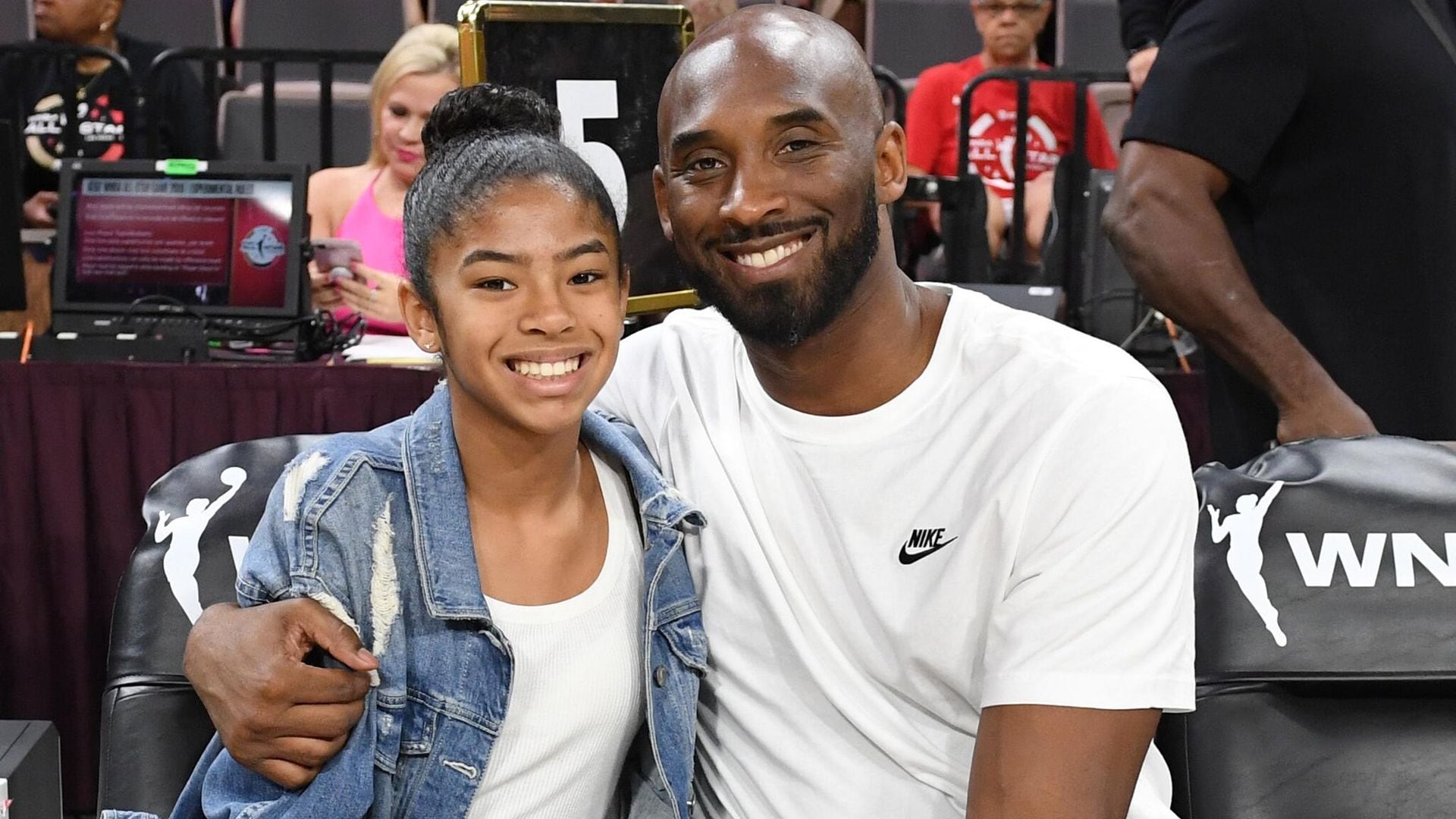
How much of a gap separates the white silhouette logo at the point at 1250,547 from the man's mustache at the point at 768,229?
24.5 inches

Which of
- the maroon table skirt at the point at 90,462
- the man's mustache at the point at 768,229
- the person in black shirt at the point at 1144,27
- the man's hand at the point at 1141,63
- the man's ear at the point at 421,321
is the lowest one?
the maroon table skirt at the point at 90,462

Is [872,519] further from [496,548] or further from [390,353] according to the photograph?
[390,353]

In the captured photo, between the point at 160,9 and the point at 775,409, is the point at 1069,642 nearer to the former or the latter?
the point at 775,409

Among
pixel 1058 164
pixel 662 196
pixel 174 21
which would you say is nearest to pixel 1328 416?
pixel 662 196

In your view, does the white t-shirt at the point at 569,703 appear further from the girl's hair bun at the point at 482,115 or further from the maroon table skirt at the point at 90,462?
the maroon table skirt at the point at 90,462

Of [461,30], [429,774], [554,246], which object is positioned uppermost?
[461,30]

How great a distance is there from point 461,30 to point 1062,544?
3.88 ft

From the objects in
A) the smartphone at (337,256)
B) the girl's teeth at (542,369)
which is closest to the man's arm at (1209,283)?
the girl's teeth at (542,369)

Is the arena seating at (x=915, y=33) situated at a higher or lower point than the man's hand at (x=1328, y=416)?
higher

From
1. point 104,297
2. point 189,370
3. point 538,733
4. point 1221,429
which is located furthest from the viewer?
point 104,297

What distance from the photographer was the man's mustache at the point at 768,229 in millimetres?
1773

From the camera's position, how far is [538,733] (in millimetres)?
1744

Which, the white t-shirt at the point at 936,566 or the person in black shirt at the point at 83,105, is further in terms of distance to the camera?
the person in black shirt at the point at 83,105

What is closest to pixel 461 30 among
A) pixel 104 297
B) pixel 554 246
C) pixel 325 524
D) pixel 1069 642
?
pixel 554 246
